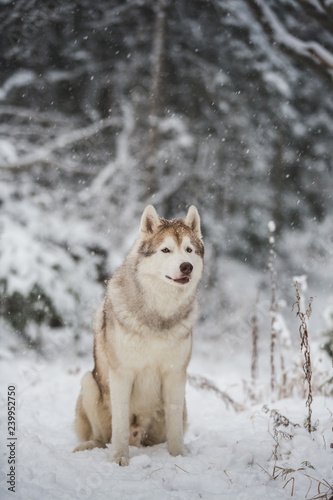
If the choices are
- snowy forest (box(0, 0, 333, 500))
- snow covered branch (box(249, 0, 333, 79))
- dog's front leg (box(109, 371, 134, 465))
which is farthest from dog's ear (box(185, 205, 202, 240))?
snowy forest (box(0, 0, 333, 500))

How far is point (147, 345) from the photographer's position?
2783mm

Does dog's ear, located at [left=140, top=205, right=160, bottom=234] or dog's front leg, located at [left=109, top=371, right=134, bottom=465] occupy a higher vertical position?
dog's ear, located at [left=140, top=205, right=160, bottom=234]

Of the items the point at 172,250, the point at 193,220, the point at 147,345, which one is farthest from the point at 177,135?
the point at 147,345

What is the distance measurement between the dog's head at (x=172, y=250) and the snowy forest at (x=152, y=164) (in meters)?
3.38

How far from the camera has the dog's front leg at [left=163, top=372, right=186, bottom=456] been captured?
115 inches

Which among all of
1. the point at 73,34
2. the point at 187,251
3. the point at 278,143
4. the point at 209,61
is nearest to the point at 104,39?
the point at 73,34

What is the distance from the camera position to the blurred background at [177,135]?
8.70 m

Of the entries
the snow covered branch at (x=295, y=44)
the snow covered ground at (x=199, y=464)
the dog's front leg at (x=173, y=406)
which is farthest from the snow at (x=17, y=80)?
the dog's front leg at (x=173, y=406)

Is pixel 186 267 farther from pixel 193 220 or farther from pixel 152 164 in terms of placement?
pixel 152 164

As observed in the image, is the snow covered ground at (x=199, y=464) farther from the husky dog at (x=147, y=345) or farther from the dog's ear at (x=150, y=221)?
the dog's ear at (x=150, y=221)

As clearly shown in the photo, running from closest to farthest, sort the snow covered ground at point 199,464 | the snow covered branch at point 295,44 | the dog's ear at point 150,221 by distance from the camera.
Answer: the snow covered ground at point 199,464 < the dog's ear at point 150,221 < the snow covered branch at point 295,44

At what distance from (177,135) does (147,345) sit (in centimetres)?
792

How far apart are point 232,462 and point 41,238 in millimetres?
5112

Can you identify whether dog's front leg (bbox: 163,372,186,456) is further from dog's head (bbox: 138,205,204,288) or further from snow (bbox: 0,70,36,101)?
snow (bbox: 0,70,36,101)
